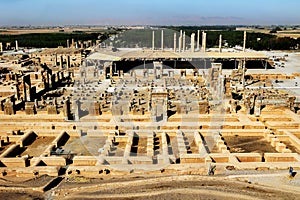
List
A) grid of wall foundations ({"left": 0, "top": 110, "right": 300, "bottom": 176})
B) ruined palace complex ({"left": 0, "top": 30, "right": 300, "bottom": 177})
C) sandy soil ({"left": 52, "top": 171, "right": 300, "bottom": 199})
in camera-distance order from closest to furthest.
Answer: sandy soil ({"left": 52, "top": 171, "right": 300, "bottom": 199})
grid of wall foundations ({"left": 0, "top": 110, "right": 300, "bottom": 176})
ruined palace complex ({"left": 0, "top": 30, "right": 300, "bottom": 177})

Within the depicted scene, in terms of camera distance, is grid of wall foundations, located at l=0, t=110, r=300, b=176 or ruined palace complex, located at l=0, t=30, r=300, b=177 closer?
grid of wall foundations, located at l=0, t=110, r=300, b=176

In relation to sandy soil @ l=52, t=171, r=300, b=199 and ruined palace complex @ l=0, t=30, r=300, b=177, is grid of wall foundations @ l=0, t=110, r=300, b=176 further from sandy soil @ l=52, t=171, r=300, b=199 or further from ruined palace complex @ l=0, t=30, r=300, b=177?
sandy soil @ l=52, t=171, r=300, b=199

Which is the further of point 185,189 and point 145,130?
point 145,130

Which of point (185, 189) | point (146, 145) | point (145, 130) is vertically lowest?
point (146, 145)

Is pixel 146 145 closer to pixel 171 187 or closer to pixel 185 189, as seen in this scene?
pixel 171 187

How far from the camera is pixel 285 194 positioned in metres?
10.5

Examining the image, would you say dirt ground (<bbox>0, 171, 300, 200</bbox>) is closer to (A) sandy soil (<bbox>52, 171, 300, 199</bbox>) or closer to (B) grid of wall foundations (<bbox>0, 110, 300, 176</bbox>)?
(A) sandy soil (<bbox>52, 171, 300, 199</bbox>)

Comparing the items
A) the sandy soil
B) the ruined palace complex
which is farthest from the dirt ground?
Result: the ruined palace complex

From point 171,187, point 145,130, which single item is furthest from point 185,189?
point 145,130

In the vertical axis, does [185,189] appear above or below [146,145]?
above

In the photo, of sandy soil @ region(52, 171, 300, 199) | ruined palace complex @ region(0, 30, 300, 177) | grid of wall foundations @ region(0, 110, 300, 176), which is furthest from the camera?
ruined palace complex @ region(0, 30, 300, 177)

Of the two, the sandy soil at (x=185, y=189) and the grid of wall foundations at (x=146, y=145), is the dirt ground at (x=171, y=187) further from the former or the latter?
the grid of wall foundations at (x=146, y=145)

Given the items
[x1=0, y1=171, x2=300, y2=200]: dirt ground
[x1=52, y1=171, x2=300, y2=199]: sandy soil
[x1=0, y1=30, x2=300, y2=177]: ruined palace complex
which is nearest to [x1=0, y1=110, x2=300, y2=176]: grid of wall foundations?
[x1=0, y1=30, x2=300, y2=177]: ruined palace complex

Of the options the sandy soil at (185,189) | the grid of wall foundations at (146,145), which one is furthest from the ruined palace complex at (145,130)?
the sandy soil at (185,189)
